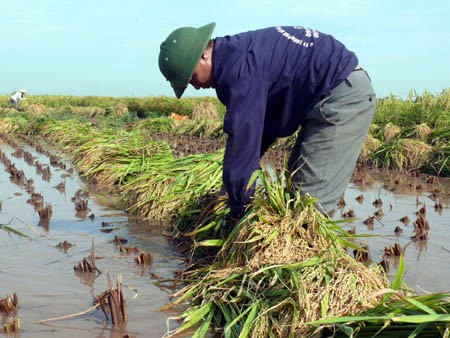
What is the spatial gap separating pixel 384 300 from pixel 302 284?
39cm

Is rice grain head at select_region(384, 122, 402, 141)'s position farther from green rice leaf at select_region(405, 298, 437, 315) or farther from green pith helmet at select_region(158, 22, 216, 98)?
green rice leaf at select_region(405, 298, 437, 315)

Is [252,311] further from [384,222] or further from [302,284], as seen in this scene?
[384,222]

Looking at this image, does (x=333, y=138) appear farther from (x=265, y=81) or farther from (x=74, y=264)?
(x=74, y=264)

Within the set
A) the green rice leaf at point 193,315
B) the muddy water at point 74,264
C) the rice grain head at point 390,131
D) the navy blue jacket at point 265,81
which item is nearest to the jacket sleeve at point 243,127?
the navy blue jacket at point 265,81

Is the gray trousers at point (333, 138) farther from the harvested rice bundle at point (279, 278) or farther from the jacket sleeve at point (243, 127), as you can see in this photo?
the jacket sleeve at point (243, 127)

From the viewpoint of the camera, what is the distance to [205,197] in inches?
189

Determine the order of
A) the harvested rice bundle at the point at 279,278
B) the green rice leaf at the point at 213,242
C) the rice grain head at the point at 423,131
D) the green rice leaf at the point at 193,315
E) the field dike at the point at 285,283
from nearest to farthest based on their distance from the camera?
the field dike at the point at 285,283 → the harvested rice bundle at the point at 279,278 → the green rice leaf at the point at 193,315 → the green rice leaf at the point at 213,242 → the rice grain head at the point at 423,131

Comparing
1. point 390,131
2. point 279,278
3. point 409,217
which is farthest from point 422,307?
point 390,131

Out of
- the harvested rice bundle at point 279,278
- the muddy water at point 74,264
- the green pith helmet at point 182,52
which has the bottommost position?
the muddy water at point 74,264

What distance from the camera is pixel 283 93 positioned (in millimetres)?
3316

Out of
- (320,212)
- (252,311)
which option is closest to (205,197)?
(320,212)

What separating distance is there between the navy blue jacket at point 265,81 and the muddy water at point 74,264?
833 mm

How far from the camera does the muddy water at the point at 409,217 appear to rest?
160 inches

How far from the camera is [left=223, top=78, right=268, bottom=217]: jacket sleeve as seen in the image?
3.04m
